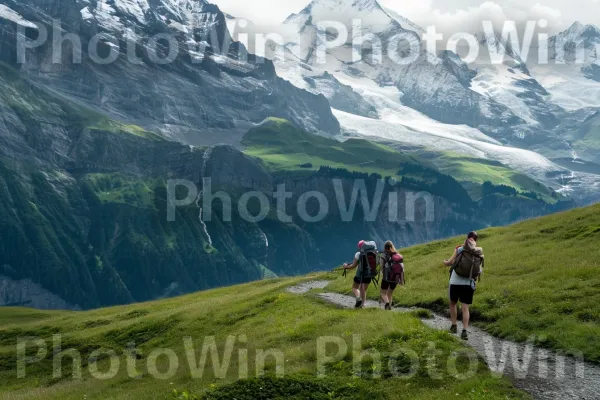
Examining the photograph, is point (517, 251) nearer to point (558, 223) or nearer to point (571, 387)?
point (558, 223)

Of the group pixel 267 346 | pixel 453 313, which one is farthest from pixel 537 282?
pixel 267 346

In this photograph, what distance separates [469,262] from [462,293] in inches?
60.2

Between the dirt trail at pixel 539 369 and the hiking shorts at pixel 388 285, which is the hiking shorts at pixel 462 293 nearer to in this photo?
the dirt trail at pixel 539 369

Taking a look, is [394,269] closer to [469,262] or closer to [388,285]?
[388,285]

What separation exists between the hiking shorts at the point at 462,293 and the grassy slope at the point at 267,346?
1959mm

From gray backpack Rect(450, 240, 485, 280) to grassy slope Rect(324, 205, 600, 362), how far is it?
299 cm

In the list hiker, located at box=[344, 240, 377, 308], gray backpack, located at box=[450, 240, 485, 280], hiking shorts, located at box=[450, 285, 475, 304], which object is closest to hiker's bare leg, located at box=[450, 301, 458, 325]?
hiking shorts, located at box=[450, 285, 475, 304]

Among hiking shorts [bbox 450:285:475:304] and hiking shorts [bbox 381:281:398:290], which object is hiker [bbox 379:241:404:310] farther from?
hiking shorts [bbox 450:285:475:304]

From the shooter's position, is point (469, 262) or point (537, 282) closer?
point (469, 262)

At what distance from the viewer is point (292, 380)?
2184 centimetres

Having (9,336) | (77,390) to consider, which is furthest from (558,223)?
(9,336)

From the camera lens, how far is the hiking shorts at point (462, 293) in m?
27.3

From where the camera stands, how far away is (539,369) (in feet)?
73.1

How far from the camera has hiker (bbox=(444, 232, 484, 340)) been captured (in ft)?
88.4
